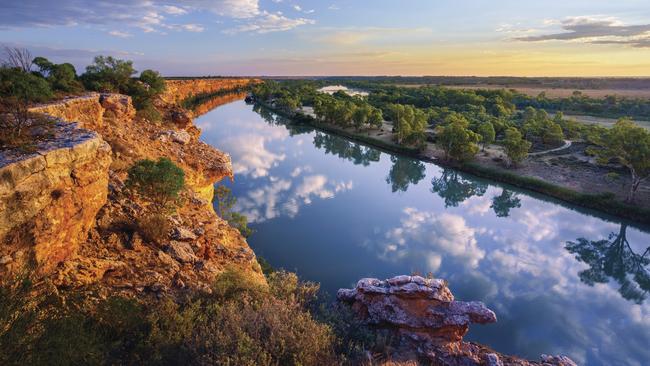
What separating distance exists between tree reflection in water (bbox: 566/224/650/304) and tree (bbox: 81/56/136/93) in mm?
32436

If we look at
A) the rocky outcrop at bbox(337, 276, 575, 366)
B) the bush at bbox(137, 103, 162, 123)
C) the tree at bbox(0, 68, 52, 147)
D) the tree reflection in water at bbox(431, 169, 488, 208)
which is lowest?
the tree reflection in water at bbox(431, 169, 488, 208)

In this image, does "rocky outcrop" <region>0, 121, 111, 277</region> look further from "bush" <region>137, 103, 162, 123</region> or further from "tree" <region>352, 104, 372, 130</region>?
"tree" <region>352, 104, 372, 130</region>

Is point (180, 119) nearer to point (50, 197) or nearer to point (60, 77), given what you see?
point (60, 77)

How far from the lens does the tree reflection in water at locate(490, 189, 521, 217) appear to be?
27.6 meters

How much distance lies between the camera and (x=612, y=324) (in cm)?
1518

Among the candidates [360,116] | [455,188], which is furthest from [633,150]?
[360,116]

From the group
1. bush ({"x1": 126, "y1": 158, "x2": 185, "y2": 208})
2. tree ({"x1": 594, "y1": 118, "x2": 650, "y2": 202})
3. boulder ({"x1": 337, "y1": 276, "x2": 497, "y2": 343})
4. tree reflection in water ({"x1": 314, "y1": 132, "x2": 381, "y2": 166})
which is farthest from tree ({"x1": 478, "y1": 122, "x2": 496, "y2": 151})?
bush ({"x1": 126, "y1": 158, "x2": 185, "y2": 208})

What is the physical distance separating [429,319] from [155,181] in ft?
31.4

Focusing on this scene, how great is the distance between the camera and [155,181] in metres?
12.4

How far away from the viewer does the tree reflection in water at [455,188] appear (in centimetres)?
3065

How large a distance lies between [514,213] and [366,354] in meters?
24.1

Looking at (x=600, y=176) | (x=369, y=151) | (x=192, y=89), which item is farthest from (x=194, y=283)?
(x=192, y=89)

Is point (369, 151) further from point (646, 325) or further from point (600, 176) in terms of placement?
Answer: point (646, 325)

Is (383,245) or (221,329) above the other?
(221,329)
